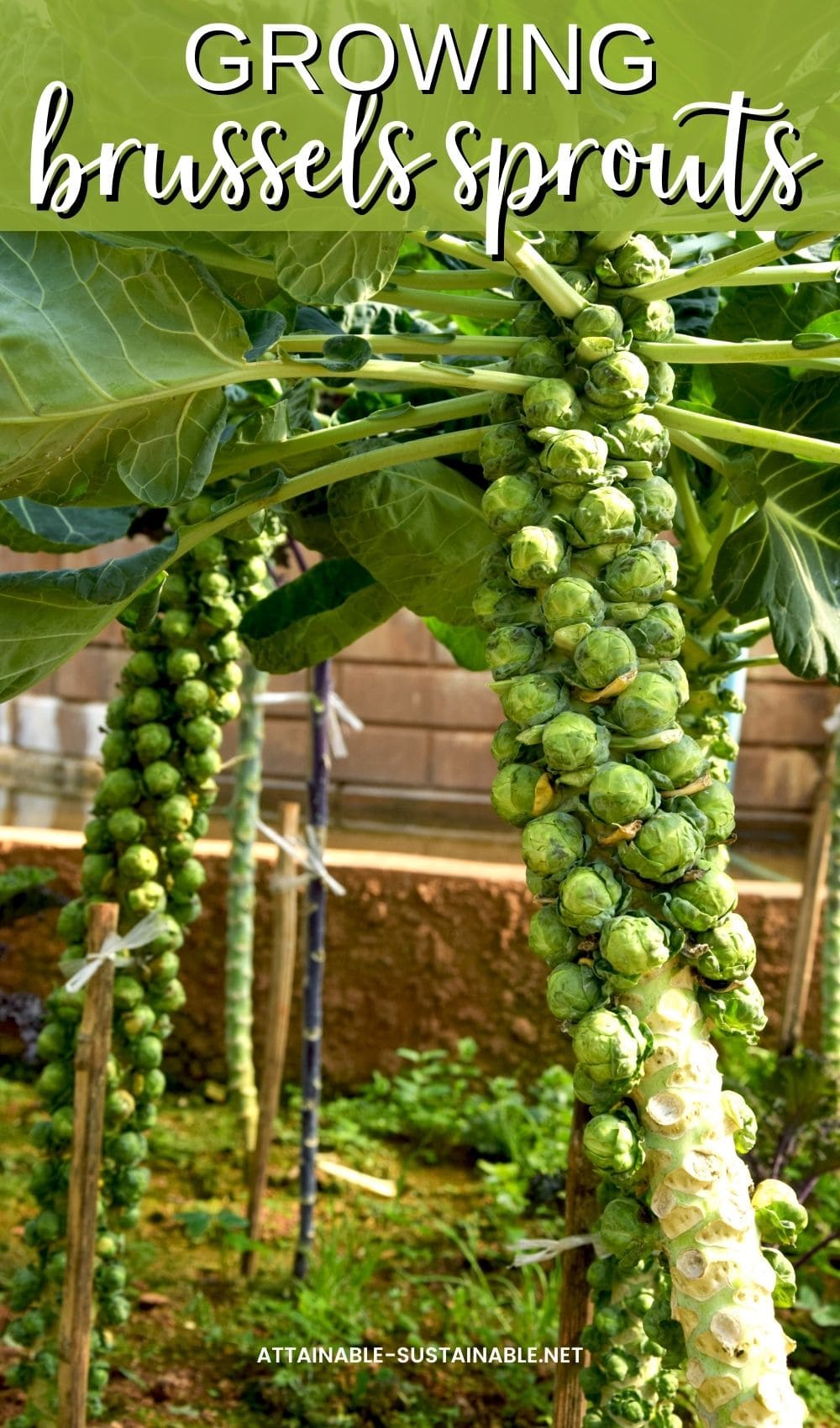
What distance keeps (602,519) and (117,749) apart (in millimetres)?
944

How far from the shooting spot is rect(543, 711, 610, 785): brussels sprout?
2.60ft

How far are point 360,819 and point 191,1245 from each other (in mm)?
4384

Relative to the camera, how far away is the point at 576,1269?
1279 mm

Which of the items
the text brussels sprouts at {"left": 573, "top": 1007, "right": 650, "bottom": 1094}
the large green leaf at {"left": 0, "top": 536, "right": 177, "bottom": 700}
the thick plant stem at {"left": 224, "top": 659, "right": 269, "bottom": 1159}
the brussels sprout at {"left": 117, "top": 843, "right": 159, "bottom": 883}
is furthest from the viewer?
the thick plant stem at {"left": 224, "top": 659, "right": 269, "bottom": 1159}

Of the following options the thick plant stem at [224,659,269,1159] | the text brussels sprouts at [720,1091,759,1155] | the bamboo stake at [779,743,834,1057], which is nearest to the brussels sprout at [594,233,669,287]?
the text brussels sprouts at [720,1091,759,1155]

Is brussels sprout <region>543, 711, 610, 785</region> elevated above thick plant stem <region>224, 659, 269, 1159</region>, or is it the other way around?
brussels sprout <region>543, 711, 610, 785</region>

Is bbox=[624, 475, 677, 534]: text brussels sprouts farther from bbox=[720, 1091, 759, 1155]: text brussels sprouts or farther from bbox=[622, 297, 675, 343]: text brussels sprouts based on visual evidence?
bbox=[720, 1091, 759, 1155]: text brussels sprouts

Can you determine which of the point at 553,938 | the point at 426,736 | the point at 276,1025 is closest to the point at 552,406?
the point at 553,938

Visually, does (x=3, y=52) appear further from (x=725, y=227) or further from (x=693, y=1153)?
(x=693, y=1153)

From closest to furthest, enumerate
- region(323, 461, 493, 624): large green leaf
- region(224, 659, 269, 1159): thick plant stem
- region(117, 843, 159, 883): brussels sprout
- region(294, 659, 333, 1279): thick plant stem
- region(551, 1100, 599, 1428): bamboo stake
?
region(323, 461, 493, 624): large green leaf, region(551, 1100, 599, 1428): bamboo stake, region(117, 843, 159, 883): brussels sprout, region(294, 659, 333, 1279): thick plant stem, region(224, 659, 269, 1159): thick plant stem

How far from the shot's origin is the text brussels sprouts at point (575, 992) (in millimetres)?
788

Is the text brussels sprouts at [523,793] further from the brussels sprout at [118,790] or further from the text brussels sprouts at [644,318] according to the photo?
the brussels sprout at [118,790]

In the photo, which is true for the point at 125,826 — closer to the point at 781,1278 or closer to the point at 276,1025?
the point at 781,1278

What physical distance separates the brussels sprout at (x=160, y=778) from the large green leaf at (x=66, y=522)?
1.23ft
